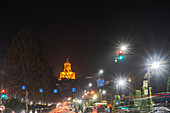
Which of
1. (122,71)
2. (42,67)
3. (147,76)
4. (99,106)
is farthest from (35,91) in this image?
(122,71)

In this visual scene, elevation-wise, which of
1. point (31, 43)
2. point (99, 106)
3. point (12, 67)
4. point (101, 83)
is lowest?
point (99, 106)

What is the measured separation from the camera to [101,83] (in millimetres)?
56219

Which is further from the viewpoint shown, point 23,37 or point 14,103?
point 23,37

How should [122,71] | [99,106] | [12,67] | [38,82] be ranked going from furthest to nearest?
[122,71]
[38,82]
[12,67]
[99,106]

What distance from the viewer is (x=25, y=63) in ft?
165

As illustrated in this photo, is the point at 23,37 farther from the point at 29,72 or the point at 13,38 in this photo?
the point at 29,72

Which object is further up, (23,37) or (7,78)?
(23,37)

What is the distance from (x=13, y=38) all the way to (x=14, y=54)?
408cm

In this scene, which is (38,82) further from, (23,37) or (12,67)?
(23,37)

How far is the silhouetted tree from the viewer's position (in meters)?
49.4

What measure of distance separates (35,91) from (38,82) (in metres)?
2.51

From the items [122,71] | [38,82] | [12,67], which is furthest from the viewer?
[122,71]

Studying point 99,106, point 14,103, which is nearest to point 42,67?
point 14,103

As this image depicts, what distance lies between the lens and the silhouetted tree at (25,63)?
49438 mm
